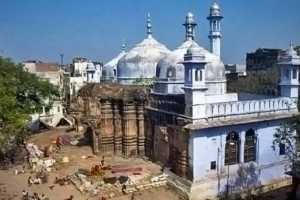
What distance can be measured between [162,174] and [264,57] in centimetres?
2930

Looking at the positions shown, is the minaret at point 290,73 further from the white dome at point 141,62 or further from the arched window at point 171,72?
the white dome at point 141,62

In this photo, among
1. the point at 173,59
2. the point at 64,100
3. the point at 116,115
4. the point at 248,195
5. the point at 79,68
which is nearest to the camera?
the point at 248,195

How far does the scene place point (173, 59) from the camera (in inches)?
803

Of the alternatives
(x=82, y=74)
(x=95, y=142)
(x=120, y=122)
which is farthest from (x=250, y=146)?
(x=82, y=74)

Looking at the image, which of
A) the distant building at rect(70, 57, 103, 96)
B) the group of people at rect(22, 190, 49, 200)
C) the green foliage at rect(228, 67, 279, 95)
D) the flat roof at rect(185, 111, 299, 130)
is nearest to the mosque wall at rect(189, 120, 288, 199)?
the flat roof at rect(185, 111, 299, 130)

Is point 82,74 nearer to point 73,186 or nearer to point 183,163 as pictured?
point 73,186

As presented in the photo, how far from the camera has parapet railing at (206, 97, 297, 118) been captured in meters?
16.4

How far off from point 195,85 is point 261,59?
3007 centimetres

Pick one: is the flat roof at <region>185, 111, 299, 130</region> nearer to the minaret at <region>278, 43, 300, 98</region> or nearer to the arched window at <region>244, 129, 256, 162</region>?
the arched window at <region>244, 129, 256, 162</region>

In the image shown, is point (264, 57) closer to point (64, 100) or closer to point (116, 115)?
point (64, 100)

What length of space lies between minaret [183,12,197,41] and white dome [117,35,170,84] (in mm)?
3137

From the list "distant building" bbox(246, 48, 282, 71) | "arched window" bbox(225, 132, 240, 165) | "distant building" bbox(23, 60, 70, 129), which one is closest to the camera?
"arched window" bbox(225, 132, 240, 165)

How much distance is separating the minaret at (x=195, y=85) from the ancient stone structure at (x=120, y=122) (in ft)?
17.6

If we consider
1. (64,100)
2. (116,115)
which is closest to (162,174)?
(116,115)
